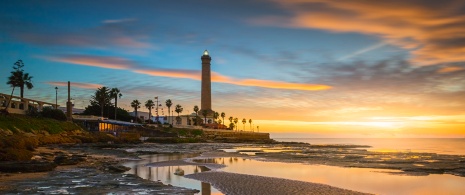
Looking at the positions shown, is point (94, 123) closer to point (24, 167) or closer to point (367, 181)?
point (24, 167)

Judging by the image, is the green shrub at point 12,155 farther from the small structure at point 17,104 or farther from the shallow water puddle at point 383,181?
the small structure at point 17,104

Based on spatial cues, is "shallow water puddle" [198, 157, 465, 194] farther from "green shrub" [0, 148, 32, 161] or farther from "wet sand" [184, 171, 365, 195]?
"green shrub" [0, 148, 32, 161]

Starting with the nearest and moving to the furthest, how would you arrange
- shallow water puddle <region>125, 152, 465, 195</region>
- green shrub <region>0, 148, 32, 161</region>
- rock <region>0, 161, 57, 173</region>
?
shallow water puddle <region>125, 152, 465, 195</region>
rock <region>0, 161, 57, 173</region>
green shrub <region>0, 148, 32, 161</region>

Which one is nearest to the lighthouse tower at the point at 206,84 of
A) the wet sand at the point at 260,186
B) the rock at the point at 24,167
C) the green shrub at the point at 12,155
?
the green shrub at the point at 12,155

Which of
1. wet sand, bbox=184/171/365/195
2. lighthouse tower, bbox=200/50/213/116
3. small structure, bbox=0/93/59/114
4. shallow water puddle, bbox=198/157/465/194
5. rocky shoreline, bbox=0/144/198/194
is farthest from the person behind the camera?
lighthouse tower, bbox=200/50/213/116

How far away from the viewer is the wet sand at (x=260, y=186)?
18438 millimetres

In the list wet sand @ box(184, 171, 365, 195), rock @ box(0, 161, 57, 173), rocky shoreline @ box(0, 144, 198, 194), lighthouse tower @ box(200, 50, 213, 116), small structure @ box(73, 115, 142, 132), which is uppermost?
lighthouse tower @ box(200, 50, 213, 116)

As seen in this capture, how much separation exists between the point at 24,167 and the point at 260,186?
41.2 ft

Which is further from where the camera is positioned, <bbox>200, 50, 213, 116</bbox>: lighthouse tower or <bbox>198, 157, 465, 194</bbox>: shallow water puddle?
<bbox>200, 50, 213, 116</bbox>: lighthouse tower

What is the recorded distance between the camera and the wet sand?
60.5ft

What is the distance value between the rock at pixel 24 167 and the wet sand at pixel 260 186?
7.95 metres

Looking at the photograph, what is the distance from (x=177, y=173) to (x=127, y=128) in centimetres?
8445

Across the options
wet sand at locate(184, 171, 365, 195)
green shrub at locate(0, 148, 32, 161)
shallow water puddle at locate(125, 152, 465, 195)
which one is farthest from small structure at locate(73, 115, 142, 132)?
wet sand at locate(184, 171, 365, 195)

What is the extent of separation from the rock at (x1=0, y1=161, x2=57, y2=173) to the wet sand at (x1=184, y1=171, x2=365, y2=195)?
7.95 meters
